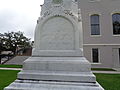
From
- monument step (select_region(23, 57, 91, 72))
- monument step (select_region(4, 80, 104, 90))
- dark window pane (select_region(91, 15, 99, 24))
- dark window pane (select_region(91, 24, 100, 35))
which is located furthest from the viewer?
dark window pane (select_region(91, 15, 99, 24))

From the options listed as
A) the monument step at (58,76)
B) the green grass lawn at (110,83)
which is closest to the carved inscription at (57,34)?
the monument step at (58,76)

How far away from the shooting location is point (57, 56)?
3.86 meters

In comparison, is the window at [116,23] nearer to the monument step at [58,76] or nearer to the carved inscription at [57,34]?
the carved inscription at [57,34]

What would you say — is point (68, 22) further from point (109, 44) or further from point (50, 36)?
point (109, 44)

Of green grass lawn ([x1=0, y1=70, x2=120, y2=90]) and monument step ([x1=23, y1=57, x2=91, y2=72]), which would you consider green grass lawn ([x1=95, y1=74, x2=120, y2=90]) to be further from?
monument step ([x1=23, y1=57, x2=91, y2=72])

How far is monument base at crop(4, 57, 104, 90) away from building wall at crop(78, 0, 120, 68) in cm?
1408

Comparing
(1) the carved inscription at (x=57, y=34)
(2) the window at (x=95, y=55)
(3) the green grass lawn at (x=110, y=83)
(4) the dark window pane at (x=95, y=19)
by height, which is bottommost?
(3) the green grass lawn at (x=110, y=83)

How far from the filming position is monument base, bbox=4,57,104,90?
3309 millimetres

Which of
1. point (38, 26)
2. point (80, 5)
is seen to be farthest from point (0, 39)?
point (38, 26)

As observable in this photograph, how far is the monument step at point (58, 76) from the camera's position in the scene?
3346 millimetres

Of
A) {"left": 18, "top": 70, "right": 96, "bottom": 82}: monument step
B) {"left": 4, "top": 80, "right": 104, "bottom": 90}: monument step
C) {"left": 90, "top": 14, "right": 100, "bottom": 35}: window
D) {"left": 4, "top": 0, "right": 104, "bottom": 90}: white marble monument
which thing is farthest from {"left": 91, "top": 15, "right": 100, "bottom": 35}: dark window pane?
{"left": 4, "top": 80, "right": 104, "bottom": 90}: monument step

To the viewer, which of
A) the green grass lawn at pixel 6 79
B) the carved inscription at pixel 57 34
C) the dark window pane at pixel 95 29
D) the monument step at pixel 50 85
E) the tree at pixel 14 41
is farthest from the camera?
the tree at pixel 14 41

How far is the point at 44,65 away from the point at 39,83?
1.56 feet

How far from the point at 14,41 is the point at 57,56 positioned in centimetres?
5273
